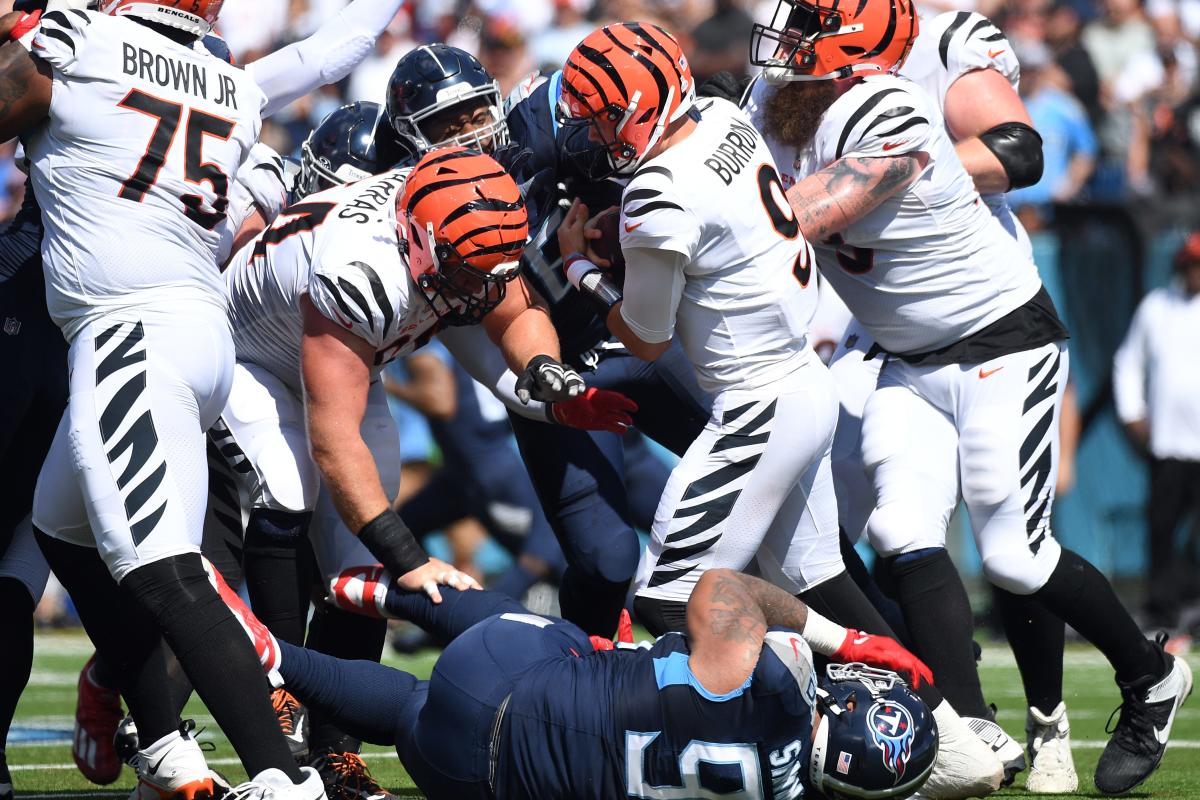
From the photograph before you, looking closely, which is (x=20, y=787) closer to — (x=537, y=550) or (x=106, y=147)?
(x=106, y=147)

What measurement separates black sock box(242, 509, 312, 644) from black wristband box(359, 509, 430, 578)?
1.31 feet

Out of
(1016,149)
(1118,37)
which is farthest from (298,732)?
(1118,37)

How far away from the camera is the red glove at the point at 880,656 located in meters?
3.98

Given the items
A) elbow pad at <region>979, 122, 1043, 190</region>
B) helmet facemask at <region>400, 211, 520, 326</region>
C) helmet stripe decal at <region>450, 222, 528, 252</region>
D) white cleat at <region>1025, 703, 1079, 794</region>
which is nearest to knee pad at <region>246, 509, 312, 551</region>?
helmet facemask at <region>400, 211, 520, 326</region>

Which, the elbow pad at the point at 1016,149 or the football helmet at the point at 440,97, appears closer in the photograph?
the football helmet at the point at 440,97

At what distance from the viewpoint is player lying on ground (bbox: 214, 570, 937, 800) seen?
135 inches

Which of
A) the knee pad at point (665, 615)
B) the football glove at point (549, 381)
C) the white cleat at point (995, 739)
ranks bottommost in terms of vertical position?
the white cleat at point (995, 739)

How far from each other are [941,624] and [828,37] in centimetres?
174

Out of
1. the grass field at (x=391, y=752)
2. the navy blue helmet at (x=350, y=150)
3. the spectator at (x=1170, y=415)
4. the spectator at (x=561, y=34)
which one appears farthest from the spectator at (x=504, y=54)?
the navy blue helmet at (x=350, y=150)

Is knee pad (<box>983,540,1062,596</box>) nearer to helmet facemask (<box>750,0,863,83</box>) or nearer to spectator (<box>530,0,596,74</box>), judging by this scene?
helmet facemask (<box>750,0,863,83</box>)

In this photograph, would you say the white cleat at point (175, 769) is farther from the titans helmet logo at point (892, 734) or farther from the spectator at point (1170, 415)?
the spectator at point (1170, 415)

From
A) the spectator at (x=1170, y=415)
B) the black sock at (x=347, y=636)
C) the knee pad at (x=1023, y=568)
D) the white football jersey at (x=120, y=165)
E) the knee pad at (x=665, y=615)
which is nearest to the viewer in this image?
the white football jersey at (x=120, y=165)

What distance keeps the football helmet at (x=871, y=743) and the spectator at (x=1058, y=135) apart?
6.95m

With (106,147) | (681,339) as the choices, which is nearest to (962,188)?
(681,339)
